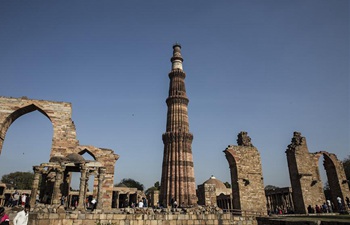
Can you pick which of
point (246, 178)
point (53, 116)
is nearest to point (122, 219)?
point (246, 178)

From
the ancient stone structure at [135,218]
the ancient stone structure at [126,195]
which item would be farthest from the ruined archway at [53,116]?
the ancient stone structure at [126,195]

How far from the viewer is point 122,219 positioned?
8438 millimetres

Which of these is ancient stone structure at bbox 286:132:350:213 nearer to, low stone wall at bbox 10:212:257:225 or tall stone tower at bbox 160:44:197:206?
low stone wall at bbox 10:212:257:225

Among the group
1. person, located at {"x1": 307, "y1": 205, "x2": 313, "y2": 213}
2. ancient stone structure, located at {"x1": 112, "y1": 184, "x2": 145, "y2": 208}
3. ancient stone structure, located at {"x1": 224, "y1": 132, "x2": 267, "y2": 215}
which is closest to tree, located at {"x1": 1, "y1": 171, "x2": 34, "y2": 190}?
ancient stone structure, located at {"x1": 112, "y1": 184, "x2": 145, "y2": 208}

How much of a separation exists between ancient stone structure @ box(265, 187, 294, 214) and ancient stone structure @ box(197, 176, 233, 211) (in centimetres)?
322

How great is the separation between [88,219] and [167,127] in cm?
1333

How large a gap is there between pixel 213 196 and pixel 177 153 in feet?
22.1

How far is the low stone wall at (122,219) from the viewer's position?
802 centimetres

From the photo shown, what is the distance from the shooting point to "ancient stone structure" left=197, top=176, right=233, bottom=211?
536 inches

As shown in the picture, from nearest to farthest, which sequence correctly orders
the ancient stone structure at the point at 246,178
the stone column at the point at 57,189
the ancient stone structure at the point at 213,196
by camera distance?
the stone column at the point at 57,189 → the ancient stone structure at the point at 246,178 → the ancient stone structure at the point at 213,196

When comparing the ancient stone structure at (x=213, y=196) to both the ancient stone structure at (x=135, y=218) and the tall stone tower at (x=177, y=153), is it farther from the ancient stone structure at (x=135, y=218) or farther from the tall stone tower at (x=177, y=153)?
the tall stone tower at (x=177, y=153)

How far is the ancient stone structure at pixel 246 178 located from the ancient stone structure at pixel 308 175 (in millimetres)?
1984

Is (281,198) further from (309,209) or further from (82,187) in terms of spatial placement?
(82,187)

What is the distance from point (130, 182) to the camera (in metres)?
49.7
